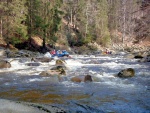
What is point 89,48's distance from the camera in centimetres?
4334

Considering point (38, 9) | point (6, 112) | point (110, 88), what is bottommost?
point (110, 88)

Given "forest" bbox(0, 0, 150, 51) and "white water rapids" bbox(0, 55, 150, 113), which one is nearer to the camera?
"white water rapids" bbox(0, 55, 150, 113)

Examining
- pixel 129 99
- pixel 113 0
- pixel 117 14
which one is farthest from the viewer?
pixel 113 0

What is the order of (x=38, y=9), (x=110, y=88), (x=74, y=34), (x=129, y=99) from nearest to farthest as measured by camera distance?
(x=129, y=99), (x=110, y=88), (x=38, y=9), (x=74, y=34)

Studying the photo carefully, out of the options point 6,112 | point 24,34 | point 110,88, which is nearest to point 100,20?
point 24,34

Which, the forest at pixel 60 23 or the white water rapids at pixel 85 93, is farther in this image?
the forest at pixel 60 23

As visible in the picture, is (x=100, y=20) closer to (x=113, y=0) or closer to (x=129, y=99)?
(x=113, y=0)

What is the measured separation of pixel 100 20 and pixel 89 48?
7.48 meters

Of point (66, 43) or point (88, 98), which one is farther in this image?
point (66, 43)

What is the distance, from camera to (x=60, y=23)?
36656mm

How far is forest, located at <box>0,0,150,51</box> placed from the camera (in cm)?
3030

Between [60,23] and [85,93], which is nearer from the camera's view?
[85,93]

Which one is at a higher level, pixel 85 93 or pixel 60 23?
pixel 60 23

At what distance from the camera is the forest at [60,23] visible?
30.3 metres
